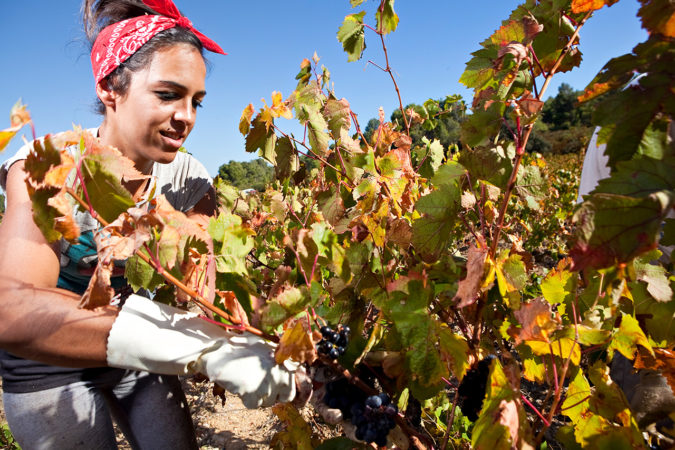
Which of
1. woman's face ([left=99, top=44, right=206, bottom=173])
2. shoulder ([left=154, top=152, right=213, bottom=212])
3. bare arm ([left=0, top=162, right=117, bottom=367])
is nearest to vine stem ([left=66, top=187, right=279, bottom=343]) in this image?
bare arm ([left=0, top=162, right=117, bottom=367])

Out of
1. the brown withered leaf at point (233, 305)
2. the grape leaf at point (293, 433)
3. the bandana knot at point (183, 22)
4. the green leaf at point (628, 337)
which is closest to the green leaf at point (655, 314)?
the green leaf at point (628, 337)

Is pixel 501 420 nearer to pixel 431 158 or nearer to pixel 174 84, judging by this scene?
pixel 431 158

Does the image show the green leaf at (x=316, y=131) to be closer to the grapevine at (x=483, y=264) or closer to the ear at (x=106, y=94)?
the grapevine at (x=483, y=264)

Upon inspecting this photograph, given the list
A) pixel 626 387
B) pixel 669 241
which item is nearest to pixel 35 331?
pixel 669 241

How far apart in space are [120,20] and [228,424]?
3.09 m

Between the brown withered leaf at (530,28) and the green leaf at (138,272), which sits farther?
the green leaf at (138,272)

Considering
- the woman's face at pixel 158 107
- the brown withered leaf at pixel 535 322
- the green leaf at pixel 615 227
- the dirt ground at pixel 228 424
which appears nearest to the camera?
the green leaf at pixel 615 227

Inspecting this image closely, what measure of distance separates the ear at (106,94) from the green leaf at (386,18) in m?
1.17

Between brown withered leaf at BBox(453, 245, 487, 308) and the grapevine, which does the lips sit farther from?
brown withered leaf at BBox(453, 245, 487, 308)

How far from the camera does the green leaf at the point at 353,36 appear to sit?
1.55 metres

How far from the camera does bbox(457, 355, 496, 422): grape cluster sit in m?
0.92

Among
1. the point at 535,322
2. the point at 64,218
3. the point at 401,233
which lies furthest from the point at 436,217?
the point at 64,218

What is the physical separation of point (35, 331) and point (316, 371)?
0.81 meters

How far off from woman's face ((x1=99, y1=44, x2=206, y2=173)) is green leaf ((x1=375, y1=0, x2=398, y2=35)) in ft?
2.72
